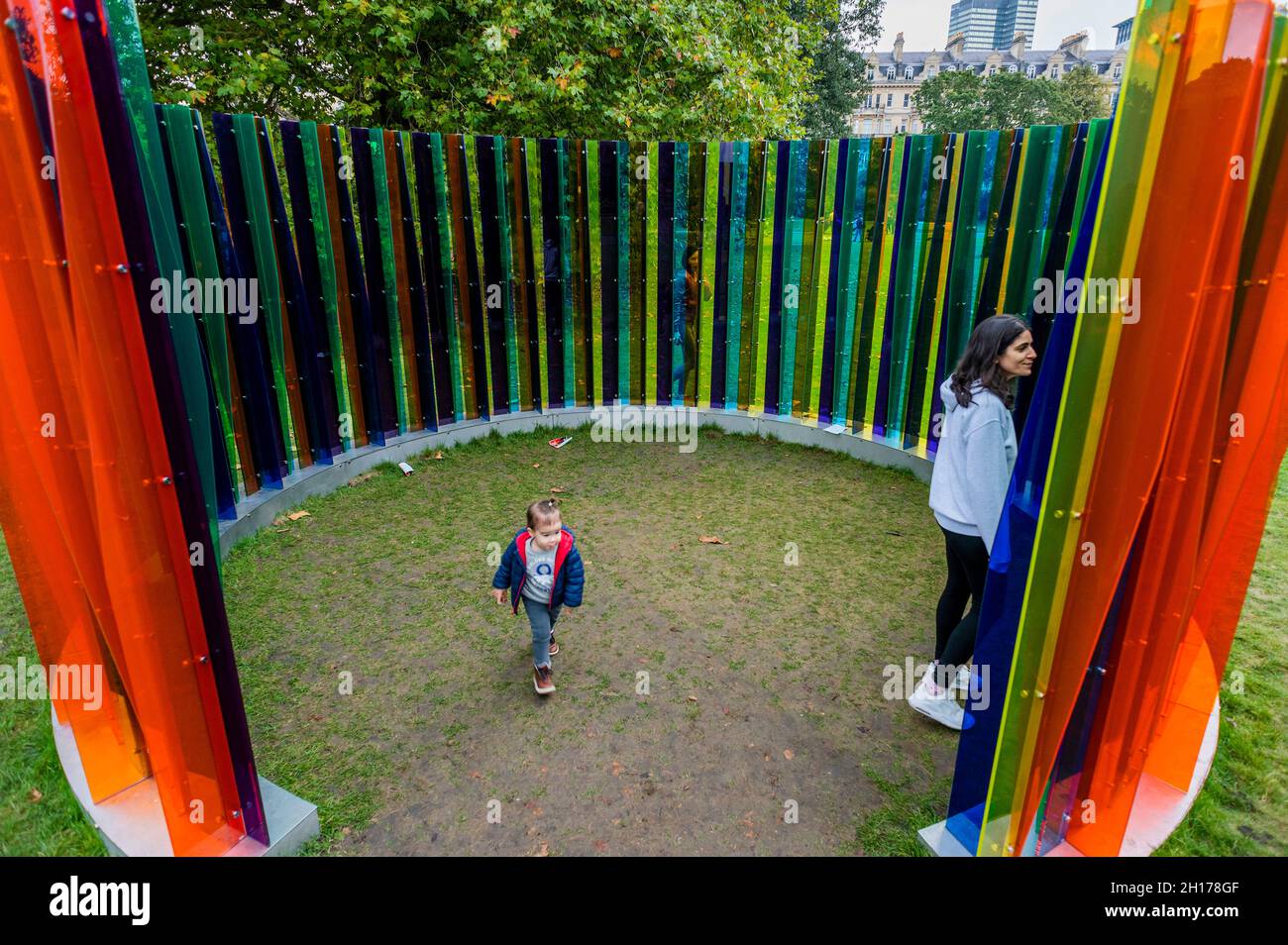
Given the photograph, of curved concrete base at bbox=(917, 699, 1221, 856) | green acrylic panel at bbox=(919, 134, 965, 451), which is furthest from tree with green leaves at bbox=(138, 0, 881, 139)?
curved concrete base at bbox=(917, 699, 1221, 856)

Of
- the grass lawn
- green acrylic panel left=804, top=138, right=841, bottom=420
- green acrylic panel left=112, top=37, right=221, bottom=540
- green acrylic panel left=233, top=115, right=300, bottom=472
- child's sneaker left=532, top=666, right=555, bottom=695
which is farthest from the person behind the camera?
green acrylic panel left=804, top=138, right=841, bottom=420

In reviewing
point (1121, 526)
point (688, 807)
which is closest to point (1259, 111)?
point (1121, 526)

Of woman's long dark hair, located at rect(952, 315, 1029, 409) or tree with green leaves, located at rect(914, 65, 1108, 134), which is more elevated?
tree with green leaves, located at rect(914, 65, 1108, 134)

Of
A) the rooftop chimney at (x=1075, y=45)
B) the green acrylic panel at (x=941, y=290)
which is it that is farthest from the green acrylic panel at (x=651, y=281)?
the rooftop chimney at (x=1075, y=45)

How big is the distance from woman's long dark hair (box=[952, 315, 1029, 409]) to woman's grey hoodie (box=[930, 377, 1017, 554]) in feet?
0.11

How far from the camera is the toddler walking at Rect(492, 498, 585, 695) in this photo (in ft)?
12.8

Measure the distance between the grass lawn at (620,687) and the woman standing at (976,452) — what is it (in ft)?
2.82

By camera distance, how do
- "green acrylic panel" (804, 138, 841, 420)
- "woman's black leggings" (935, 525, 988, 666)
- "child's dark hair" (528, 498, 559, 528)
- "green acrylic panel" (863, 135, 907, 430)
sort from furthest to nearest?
"green acrylic panel" (804, 138, 841, 420) → "green acrylic panel" (863, 135, 907, 430) → "child's dark hair" (528, 498, 559, 528) → "woman's black leggings" (935, 525, 988, 666)

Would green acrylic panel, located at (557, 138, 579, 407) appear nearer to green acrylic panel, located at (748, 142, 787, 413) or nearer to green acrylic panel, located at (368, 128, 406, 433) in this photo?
green acrylic panel, located at (368, 128, 406, 433)

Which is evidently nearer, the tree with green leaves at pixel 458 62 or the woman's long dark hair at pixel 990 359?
the woman's long dark hair at pixel 990 359

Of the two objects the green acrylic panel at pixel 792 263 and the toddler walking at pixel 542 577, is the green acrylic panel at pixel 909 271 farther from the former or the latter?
the toddler walking at pixel 542 577

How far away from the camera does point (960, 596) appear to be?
3807mm

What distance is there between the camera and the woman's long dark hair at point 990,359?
328cm

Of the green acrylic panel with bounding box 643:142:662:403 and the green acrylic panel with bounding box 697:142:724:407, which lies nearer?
the green acrylic panel with bounding box 697:142:724:407
